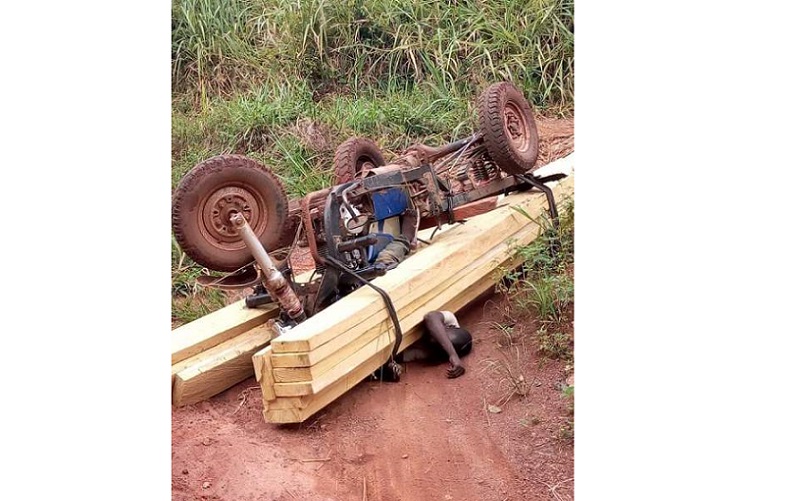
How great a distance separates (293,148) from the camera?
220 inches

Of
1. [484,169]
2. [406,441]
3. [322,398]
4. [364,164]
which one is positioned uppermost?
[364,164]

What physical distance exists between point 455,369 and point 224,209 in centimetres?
114

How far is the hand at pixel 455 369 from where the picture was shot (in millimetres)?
3916

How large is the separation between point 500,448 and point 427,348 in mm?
762

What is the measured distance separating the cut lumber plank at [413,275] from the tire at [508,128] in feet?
0.71

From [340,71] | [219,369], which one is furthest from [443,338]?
[340,71]

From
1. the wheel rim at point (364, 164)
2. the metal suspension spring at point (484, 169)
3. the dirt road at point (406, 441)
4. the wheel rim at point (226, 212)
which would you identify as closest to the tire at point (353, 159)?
the wheel rim at point (364, 164)

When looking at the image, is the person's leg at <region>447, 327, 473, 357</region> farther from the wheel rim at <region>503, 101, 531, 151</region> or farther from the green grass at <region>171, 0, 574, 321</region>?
the green grass at <region>171, 0, 574, 321</region>

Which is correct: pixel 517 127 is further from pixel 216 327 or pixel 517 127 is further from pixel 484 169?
pixel 216 327

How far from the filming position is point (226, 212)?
12.7ft

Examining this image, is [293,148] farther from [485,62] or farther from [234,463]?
[234,463]

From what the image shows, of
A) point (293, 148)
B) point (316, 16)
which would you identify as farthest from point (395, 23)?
point (293, 148)

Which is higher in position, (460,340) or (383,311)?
(383,311)

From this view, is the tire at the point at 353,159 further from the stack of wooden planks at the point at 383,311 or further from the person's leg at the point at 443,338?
the person's leg at the point at 443,338
